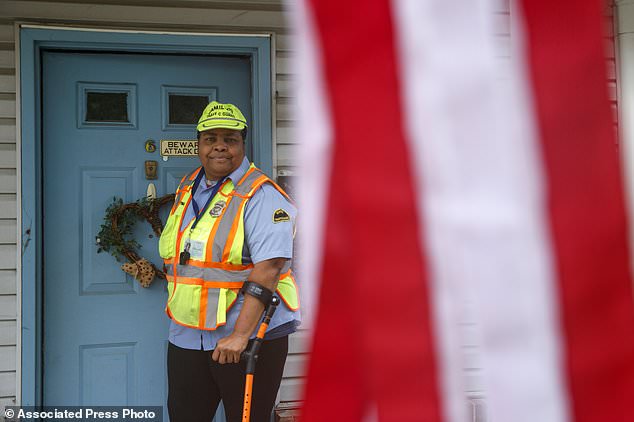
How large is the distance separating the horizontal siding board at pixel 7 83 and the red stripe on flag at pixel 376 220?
10.7ft

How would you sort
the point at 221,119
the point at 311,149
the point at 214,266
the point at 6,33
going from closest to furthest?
the point at 311,149
the point at 214,266
the point at 221,119
the point at 6,33

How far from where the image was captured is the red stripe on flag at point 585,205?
744 mm

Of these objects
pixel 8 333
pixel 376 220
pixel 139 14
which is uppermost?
pixel 139 14

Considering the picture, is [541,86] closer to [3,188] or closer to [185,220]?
[185,220]

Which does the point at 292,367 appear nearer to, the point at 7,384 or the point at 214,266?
the point at 214,266

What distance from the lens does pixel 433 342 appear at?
76 centimetres

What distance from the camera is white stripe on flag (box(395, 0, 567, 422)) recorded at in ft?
2.49

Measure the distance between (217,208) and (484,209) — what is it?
85.4 inches

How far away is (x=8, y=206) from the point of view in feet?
11.6

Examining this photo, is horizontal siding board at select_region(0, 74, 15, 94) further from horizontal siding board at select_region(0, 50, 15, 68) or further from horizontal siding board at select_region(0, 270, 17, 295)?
horizontal siding board at select_region(0, 270, 17, 295)

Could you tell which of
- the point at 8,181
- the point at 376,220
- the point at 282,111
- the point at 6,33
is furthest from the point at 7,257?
the point at 376,220

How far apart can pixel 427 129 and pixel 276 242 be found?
78.3 inches

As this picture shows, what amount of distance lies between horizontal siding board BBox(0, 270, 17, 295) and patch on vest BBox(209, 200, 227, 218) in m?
1.50

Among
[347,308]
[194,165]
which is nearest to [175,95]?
[194,165]
